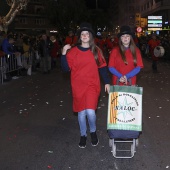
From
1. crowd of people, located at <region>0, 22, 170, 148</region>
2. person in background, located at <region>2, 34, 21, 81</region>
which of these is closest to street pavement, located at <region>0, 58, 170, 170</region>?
crowd of people, located at <region>0, 22, 170, 148</region>

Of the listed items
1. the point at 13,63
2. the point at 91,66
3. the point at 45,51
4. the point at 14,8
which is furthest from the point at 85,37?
the point at 14,8

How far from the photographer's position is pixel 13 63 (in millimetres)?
15836

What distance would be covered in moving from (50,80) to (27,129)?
316 inches

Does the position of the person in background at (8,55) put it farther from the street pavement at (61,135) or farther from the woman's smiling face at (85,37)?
the woman's smiling face at (85,37)

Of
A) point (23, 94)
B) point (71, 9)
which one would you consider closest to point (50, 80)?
point (23, 94)

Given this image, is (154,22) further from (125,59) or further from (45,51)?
(125,59)

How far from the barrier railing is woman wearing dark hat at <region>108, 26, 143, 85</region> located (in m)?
8.60

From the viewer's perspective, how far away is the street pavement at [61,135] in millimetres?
5285

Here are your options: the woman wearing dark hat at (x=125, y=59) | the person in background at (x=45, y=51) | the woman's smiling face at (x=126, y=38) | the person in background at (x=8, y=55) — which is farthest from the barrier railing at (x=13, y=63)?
the woman's smiling face at (x=126, y=38)

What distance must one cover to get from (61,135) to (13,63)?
952cm

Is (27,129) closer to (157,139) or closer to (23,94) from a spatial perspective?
(157,139)

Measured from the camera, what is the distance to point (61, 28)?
56.7m

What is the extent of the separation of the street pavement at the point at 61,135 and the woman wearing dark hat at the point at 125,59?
3.87 ft

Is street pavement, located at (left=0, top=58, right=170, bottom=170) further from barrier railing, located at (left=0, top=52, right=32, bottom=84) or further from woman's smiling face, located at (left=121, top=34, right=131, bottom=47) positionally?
barrier railing, located at (left=0, top=52, right=32, bottom=84)
